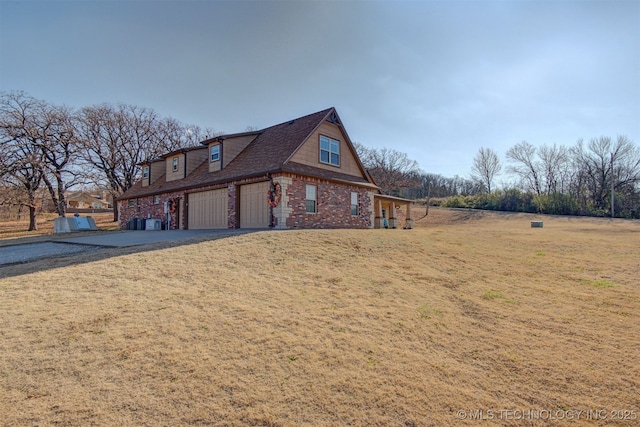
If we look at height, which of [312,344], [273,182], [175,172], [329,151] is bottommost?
[312,344]

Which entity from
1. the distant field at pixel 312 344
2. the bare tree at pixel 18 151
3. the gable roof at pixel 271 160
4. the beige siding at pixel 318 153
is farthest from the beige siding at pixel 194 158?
the bare tree at pixel 18 151

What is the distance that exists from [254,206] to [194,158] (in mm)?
7452

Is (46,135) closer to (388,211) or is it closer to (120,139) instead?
(120,139)

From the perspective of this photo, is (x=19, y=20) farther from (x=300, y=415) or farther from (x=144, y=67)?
(x=300, y=415)

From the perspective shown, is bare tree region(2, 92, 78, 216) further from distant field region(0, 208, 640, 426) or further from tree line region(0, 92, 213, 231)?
distant field region(0, 208, 640, 426)

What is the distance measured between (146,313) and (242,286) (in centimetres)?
164

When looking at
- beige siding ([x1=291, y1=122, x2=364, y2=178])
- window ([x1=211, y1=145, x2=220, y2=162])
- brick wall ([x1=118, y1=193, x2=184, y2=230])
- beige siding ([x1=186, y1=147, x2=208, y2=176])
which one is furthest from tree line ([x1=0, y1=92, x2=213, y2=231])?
beige siding ([x1=291, y1=122, x2=364, y2=178])

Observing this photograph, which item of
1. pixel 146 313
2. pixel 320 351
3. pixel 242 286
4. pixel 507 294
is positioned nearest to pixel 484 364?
pixel 320 351

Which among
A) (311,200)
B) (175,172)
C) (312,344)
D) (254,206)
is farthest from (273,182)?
(312,344)

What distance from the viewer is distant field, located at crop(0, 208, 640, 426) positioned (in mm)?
2848

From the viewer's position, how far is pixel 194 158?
1992 cm

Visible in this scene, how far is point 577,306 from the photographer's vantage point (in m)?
5.43

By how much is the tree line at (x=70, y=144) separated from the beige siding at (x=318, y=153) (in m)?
23.2

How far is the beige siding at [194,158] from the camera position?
19.8 m
